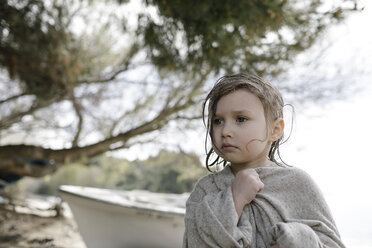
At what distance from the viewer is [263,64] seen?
4.53 metres

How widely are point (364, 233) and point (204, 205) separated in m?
3.98

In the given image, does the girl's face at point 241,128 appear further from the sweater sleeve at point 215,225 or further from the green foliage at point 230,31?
the green foliage at point 230,31

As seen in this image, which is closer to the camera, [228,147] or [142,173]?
[228,147]

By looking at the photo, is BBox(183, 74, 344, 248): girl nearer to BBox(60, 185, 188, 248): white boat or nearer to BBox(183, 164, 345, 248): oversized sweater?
BBox(183, 164, 345, 248): oversized sweater

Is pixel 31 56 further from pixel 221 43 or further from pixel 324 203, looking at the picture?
pixel 324 203

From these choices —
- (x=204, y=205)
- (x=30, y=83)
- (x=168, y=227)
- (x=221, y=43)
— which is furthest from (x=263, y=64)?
(x=204, y=205)

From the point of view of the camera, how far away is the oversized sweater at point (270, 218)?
994 millimetres

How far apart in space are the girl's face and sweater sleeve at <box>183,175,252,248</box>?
0.46 ft

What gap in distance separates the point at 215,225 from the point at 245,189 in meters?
0.16

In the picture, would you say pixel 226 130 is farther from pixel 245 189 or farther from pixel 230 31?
pixel 230 31

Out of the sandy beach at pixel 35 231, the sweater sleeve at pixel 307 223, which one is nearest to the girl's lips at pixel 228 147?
the sweater sleeve at pixel 307 223

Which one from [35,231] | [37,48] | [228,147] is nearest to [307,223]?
[228,147]

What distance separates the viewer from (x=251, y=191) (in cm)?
108

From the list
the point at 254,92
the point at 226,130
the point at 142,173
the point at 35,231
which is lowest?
the point at 35,231
